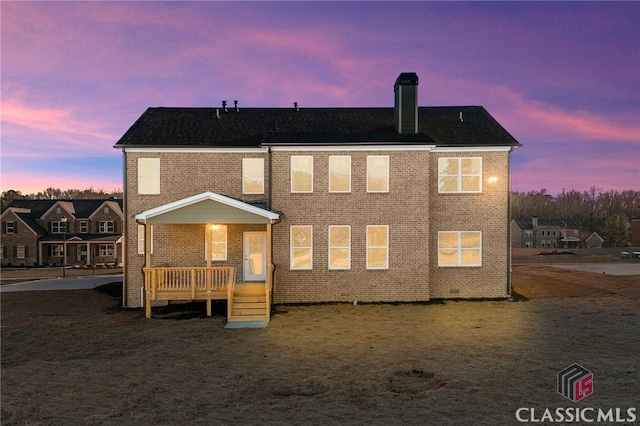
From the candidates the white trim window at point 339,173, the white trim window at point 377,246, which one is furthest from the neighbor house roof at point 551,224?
the white trim window at point 339,173

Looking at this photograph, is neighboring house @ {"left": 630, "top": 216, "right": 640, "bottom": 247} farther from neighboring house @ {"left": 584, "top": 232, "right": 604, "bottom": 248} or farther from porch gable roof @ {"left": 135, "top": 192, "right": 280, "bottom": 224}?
porch gable roof @ {"left": 135, "top": 192, "right": 280, "bottom": 224}

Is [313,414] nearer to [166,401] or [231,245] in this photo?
[166,401]

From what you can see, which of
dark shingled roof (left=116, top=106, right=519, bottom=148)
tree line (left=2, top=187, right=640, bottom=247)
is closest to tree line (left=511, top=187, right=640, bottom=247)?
tree line (left=2, top=187, right=640, bottom=247)

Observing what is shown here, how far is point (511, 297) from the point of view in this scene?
16969 mm

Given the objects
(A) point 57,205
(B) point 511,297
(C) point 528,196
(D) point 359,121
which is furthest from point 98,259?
(C) point 528,196

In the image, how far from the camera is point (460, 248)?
17.0 meters

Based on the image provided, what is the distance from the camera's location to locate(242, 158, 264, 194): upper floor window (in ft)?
55.7

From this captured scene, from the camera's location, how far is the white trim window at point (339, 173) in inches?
652

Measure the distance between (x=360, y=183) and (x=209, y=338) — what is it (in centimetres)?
851

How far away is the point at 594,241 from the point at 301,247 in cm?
8578

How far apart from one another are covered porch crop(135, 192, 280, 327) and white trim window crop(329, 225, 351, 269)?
2670 mm

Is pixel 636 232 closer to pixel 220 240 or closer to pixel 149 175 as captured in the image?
pixel 220 240

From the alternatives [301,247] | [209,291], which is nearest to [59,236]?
[209,291]

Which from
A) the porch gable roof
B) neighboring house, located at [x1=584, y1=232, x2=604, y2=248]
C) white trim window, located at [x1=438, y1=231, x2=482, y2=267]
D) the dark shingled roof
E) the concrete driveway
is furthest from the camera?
neighboring house, located at [x1=584, y1=232, x2=604, y2=248]
